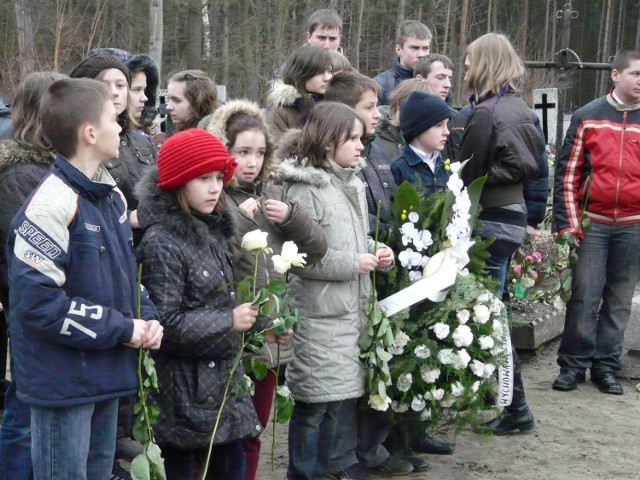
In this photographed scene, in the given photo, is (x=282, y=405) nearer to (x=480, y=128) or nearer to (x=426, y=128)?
(x=426, y=128)

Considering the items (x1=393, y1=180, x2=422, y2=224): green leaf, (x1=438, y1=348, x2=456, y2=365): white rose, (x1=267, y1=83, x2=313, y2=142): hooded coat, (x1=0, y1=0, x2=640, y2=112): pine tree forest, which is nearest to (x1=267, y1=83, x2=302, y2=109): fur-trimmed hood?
(x1=267, y1=83, x2=313, y2=142): hooded coat

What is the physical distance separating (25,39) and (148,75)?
33.3 ft

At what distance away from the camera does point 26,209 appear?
2992mm

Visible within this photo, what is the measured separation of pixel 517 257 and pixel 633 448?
230cm

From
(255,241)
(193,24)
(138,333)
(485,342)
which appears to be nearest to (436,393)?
(485,342)

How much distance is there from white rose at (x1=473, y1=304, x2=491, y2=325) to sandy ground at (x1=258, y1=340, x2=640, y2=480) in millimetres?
840

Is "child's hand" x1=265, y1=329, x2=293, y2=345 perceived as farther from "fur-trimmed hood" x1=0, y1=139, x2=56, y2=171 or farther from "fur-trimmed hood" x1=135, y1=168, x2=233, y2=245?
"fur-trimmed hood" x1=0, y1=139, x2=56, y2=171

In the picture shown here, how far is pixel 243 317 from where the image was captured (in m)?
3.44

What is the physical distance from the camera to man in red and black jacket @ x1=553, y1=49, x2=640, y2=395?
6227 mm

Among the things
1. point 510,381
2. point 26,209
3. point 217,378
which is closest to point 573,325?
point 510,381

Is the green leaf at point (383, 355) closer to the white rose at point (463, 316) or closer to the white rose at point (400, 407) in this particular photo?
the white rose at point (400, 407)

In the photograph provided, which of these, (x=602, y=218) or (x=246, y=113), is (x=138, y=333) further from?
(x=602, y=218)

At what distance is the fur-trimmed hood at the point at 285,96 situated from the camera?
540 centimetres

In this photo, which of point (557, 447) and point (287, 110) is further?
point (287, 110)
